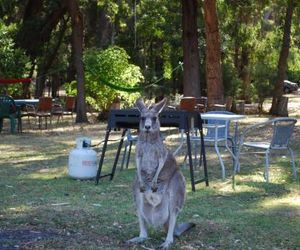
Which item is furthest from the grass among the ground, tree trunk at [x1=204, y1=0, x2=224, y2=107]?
tree trunk at [x1=204, y1=0, x2=224, y2=107]

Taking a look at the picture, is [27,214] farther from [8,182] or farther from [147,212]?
[8,182]

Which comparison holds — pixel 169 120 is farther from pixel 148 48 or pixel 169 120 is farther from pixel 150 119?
pixel 148 48

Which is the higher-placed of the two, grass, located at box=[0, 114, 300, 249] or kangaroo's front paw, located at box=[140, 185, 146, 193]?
kangaroo's front paw, located at box=[140, 185, 146, 193]

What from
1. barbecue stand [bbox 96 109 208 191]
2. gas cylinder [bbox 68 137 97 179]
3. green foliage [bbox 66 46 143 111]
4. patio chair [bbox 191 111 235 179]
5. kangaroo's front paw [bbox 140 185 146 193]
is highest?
green foliage [bbox 66 46 143 111]

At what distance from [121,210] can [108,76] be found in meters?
13.7

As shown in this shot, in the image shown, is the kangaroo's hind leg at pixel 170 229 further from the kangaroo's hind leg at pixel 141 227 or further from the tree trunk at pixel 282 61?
the tree trunk at pixel 282 61

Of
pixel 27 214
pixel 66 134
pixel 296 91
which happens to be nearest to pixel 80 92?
pixel 66 134

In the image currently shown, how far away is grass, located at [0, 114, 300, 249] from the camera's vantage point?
18.7 feet

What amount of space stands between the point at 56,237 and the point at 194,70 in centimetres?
1651

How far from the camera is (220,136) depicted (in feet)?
32.9

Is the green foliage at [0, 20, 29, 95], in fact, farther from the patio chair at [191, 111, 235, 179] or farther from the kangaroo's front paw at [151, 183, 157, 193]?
the kangaroo's front paw at [151, 183, 157, 193]

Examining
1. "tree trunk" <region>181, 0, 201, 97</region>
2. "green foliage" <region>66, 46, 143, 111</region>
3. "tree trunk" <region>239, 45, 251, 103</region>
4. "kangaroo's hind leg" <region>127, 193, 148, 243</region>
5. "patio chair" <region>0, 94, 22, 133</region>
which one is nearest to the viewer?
"kangaroo's hind leg" <region>127, 193, 148, 243</region>

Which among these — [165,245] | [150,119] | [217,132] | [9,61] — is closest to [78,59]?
[9,61]

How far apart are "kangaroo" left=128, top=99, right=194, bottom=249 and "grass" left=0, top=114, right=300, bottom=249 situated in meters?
0.21
